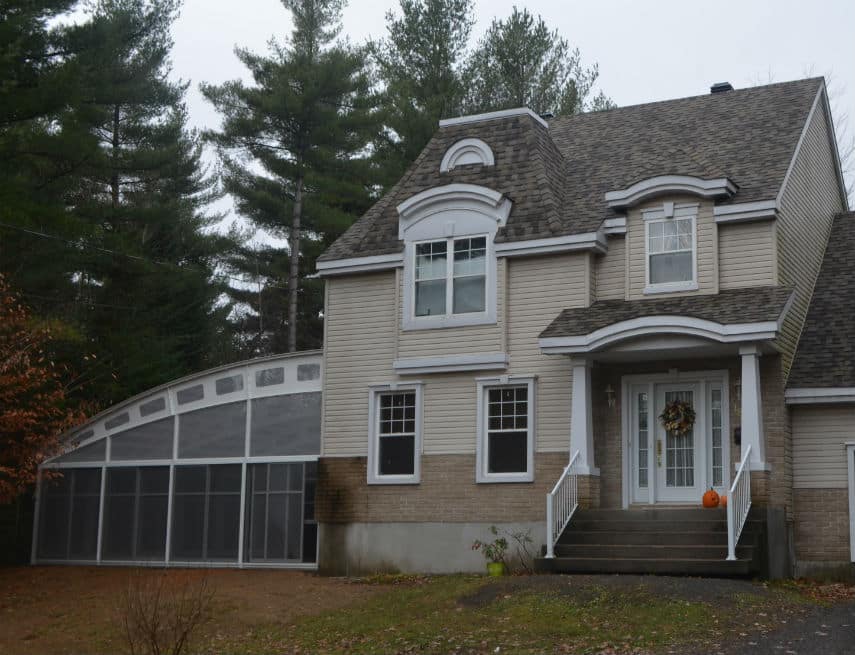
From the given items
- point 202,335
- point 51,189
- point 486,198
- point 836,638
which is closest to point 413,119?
point 202,335

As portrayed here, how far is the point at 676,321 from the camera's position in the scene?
61.4 ft

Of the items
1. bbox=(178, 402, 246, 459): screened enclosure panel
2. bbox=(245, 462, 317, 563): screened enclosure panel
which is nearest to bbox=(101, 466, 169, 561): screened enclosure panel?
bbox=(178, 402, 246, 459): screened enclosure panel

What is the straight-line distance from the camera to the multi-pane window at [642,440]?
66.4 feet

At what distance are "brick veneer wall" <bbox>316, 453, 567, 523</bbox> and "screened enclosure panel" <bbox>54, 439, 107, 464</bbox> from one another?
5.47 metres

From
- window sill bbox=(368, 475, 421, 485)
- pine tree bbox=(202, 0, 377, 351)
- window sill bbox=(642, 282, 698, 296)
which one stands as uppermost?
pine tree bbox=(202, 0, 377, 351)

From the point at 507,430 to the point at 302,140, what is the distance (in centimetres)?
2080

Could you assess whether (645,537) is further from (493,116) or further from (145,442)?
(145,442)

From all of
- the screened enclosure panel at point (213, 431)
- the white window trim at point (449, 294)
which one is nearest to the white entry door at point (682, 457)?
the white window trim at point (449, 294)

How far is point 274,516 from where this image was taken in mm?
23125

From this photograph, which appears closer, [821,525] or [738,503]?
[738,503]

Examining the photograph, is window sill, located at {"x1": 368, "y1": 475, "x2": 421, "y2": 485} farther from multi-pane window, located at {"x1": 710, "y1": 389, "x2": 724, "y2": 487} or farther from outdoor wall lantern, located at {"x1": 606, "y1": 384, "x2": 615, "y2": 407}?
multi-pane window, located at {"x1": 710, "y1": 389, "x2": 724, "y2": 487}

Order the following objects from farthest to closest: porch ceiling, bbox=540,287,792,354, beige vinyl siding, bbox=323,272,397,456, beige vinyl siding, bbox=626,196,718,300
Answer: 1. beige vinyl siding, bbox=323,272,397,456
2. beige vinyl siding, bbox=626,196,718,300
3. porch ceiling, bbox=540,287,792,354

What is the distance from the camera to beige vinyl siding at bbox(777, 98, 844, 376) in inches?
797

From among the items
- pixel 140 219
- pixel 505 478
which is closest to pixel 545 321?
pixel 505 478
